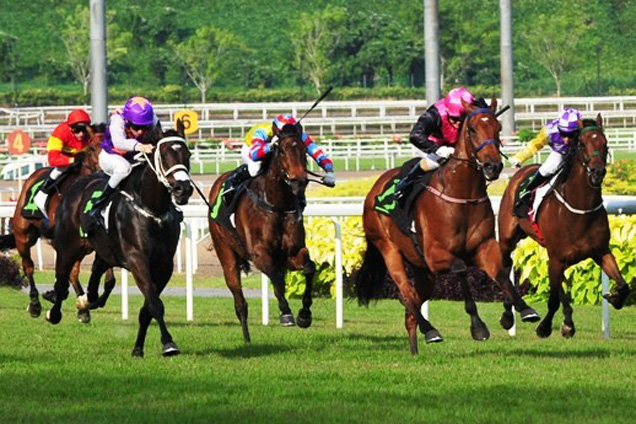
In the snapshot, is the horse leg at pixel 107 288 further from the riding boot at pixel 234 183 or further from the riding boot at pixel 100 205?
the riding boot at pixel 100 205

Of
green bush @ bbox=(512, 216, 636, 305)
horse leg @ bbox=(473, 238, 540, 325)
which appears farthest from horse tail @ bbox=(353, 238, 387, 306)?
green bush @ bbox=(512, 216, 636, 305)

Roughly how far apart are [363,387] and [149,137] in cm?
267

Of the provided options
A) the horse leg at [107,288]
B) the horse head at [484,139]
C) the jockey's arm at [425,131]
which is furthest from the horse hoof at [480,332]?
the horse leg at [107,288]

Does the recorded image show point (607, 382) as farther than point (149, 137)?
No

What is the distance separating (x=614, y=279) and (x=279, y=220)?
7.54 feet

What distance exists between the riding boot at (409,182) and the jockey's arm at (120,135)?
172 cm

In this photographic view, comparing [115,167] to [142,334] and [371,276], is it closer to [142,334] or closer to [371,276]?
[142,334]

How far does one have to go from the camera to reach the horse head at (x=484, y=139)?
376 inches

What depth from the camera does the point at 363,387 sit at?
832 cm

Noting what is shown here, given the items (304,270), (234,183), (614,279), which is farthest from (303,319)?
(614,279)

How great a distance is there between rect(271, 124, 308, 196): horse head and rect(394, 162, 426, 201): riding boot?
63 centimetres

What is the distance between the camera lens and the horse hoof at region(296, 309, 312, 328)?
10867mm

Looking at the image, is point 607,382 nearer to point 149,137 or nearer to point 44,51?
point 149,137

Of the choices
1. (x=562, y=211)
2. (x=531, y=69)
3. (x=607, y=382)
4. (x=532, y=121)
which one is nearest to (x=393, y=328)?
(x=562, y=211)
